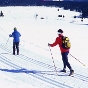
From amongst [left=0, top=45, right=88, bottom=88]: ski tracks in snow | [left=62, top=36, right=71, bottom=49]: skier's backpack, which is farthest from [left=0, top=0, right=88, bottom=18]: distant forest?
[left=62, top=36, right=71, bottom=49]: skier's backpack

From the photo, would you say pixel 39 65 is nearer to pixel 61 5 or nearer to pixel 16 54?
pixel 16 54

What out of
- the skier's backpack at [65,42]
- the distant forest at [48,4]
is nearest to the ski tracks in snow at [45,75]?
the skier's backpack at [65,42]

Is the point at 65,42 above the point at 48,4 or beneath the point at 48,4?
above

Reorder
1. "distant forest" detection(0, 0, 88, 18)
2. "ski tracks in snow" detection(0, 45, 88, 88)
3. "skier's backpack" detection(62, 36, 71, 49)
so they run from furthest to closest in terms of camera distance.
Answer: "distant forest" detection(0, 0, 88, 18), "skier's backpack" detection(62, 36, 71, 49), "ski tracks in snow" detection(0, 45, 88, 88)

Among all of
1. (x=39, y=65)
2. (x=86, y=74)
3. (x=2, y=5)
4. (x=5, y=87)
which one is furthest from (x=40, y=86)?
(x=2, y=5)

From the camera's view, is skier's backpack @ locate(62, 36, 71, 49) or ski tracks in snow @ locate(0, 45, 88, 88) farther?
skier's backpack @ locate(62, 36, 71, 49)

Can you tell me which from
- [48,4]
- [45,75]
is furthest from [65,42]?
[48,4]

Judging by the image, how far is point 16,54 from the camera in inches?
543

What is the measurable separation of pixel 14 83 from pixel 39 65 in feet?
11.3

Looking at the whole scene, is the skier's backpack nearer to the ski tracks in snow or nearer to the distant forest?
the ski tracks in snow

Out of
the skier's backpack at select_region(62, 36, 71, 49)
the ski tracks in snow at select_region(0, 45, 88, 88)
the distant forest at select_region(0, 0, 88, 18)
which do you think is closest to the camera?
the ski tracks in snow at select_region(0, 45, 88, 88)

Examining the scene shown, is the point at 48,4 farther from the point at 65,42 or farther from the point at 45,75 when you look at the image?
the point at 65,42

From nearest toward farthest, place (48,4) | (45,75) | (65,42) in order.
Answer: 1. (65,42)
2. (45,75)
3. (48,4)

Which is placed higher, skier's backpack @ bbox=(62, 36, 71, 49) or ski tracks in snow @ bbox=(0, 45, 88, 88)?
skier's backpack @ bbox=(62, 36, 71, 49)
